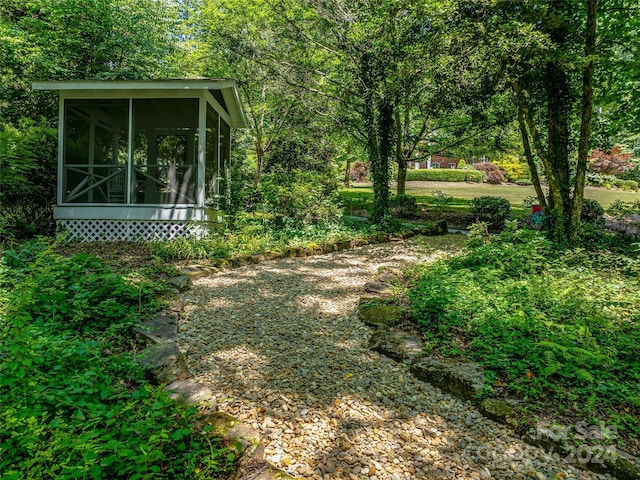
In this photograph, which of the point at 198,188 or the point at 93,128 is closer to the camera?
the point at 198,188

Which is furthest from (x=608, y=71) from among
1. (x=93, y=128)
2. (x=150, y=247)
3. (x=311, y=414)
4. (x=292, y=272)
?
(x=93, y=128)

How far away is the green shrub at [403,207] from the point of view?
1224cm

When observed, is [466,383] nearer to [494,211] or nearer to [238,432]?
[238,432]

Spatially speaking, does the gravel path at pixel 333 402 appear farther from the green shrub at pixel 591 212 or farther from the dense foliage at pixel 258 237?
the green shrub at pixel 591 212

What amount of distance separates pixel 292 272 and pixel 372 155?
204 inches

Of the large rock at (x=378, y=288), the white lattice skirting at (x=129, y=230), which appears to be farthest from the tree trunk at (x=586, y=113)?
the white lattice skirting at (x=129, y=230)

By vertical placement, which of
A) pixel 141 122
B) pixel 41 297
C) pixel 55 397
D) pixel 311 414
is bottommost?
pixel 311 414

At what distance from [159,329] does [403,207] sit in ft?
34.1

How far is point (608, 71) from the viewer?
661cm

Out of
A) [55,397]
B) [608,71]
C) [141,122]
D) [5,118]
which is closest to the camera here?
[55,397]

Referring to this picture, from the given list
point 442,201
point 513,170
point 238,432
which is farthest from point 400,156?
point 513,170

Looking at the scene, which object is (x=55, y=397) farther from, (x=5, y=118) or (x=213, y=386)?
(x=5, y=118)

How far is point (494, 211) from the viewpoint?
36.2ft

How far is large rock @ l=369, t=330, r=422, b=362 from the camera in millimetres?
2850
